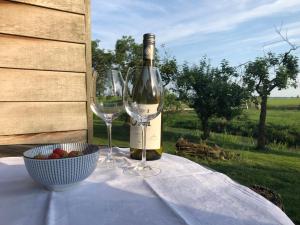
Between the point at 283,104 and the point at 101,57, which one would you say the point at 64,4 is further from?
the point at 283,104

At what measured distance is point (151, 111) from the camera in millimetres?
764

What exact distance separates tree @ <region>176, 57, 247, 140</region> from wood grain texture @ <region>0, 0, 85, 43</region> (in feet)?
21.6

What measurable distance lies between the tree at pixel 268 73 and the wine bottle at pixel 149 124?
6.76 metres

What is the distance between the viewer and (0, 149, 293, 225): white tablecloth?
0.48m

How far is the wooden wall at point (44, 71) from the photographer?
67.6 inches

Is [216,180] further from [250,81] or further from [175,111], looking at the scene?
[175,111]

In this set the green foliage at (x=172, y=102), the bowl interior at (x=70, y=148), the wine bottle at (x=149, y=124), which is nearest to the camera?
the bowl interior at (x=70, y=148)

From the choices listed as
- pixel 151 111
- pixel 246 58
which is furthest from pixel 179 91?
pixel 151 111

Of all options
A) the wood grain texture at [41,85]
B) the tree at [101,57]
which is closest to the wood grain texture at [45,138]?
the wood grain texture at [41,85]

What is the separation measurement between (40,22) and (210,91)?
687 centimetres

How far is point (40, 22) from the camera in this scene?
1790mm

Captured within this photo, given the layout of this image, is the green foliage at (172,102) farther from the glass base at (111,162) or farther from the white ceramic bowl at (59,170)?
the white ceramic bowl at (59,170)

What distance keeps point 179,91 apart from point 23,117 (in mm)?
7388

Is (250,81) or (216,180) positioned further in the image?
(250,81)
